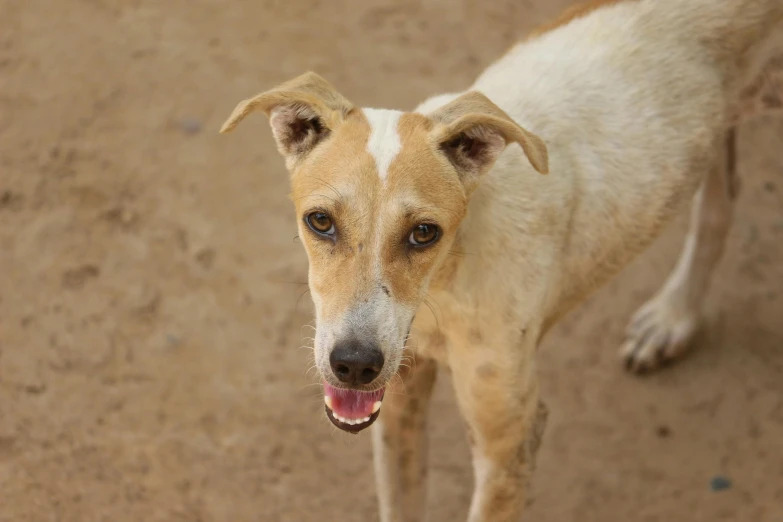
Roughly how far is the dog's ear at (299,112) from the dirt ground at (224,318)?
1.80m

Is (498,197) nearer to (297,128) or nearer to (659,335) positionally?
(297,128)

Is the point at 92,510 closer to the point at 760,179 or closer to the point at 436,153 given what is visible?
the point at 436,153

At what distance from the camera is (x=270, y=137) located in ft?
20.4

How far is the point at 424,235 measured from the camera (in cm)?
308

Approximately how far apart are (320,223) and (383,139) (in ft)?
1.12

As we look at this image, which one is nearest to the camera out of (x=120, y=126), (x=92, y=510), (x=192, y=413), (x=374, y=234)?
(x=374, y=234)

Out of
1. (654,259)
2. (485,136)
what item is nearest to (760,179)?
(654,259)

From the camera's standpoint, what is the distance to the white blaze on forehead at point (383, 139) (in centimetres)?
305

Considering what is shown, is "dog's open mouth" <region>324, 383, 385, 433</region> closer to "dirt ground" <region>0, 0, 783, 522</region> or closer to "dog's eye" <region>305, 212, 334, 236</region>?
"dog's eye" <region>305, 212, 334, 236</region>

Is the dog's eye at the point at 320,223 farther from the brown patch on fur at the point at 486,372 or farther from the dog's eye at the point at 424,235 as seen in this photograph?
the brown patch on fur at the point at 486,372

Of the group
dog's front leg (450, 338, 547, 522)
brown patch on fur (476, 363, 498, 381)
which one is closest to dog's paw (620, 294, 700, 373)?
dog's front leg (450, 338, 547, 522)

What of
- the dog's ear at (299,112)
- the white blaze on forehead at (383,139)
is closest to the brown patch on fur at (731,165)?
the white blaze on forehead at (383,139)

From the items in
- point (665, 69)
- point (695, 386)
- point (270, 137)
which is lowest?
point (695, 386)

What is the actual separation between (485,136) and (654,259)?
2984 mm
